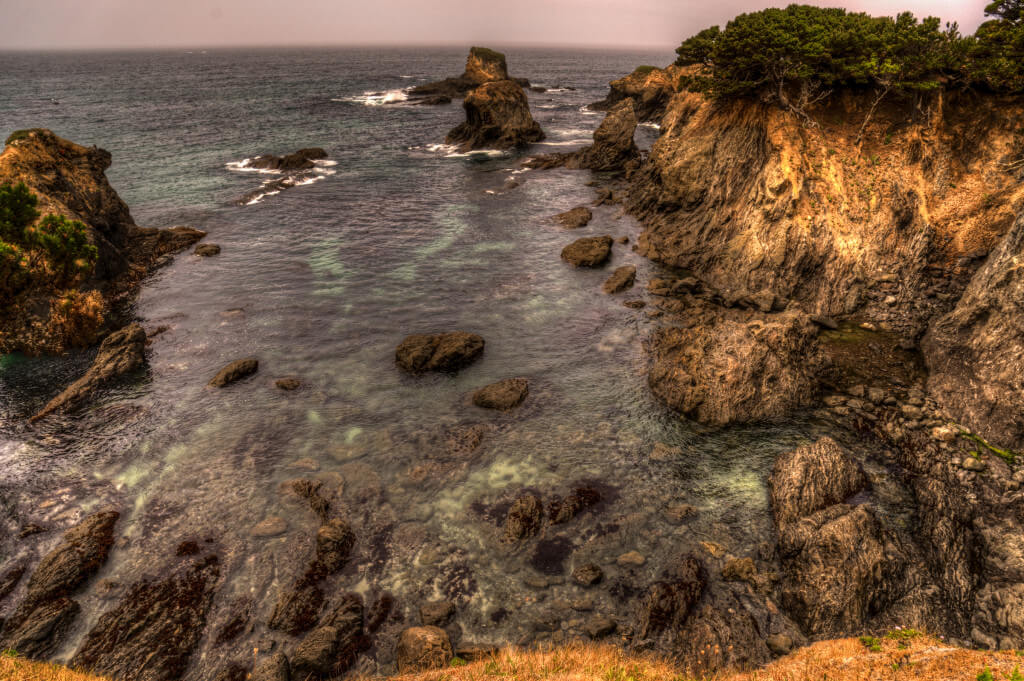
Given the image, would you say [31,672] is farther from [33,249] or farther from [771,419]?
[771,419]

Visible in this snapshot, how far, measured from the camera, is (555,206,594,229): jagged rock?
55.4 meters

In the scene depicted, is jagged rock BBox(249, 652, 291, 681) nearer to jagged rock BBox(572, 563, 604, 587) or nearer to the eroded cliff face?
jagged rock BBox(572, 563, 604, 587)

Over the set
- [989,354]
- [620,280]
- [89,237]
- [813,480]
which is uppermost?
[89,237]

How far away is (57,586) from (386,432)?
15.0m

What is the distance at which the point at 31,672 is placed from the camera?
51.4 ft

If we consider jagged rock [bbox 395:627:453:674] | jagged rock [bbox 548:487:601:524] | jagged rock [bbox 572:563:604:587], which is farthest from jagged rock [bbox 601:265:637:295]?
jagged rock [bbox 395:627:453:674]

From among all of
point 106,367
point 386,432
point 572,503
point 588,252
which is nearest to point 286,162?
point 106,367

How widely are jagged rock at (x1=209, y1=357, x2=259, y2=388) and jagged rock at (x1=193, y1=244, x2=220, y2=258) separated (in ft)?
74.4

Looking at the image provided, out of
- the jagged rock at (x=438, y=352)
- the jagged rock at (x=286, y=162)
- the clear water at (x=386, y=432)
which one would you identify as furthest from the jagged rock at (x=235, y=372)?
the jagged rock at (x=286, y=162)

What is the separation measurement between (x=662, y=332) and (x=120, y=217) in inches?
2130

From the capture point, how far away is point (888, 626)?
18.4 m

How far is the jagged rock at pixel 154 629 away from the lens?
59.1 ft

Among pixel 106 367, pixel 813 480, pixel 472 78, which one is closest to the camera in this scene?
pixel 813 480

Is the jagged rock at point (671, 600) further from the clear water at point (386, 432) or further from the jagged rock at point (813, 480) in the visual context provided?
the jagged rock at point (813, 480)
